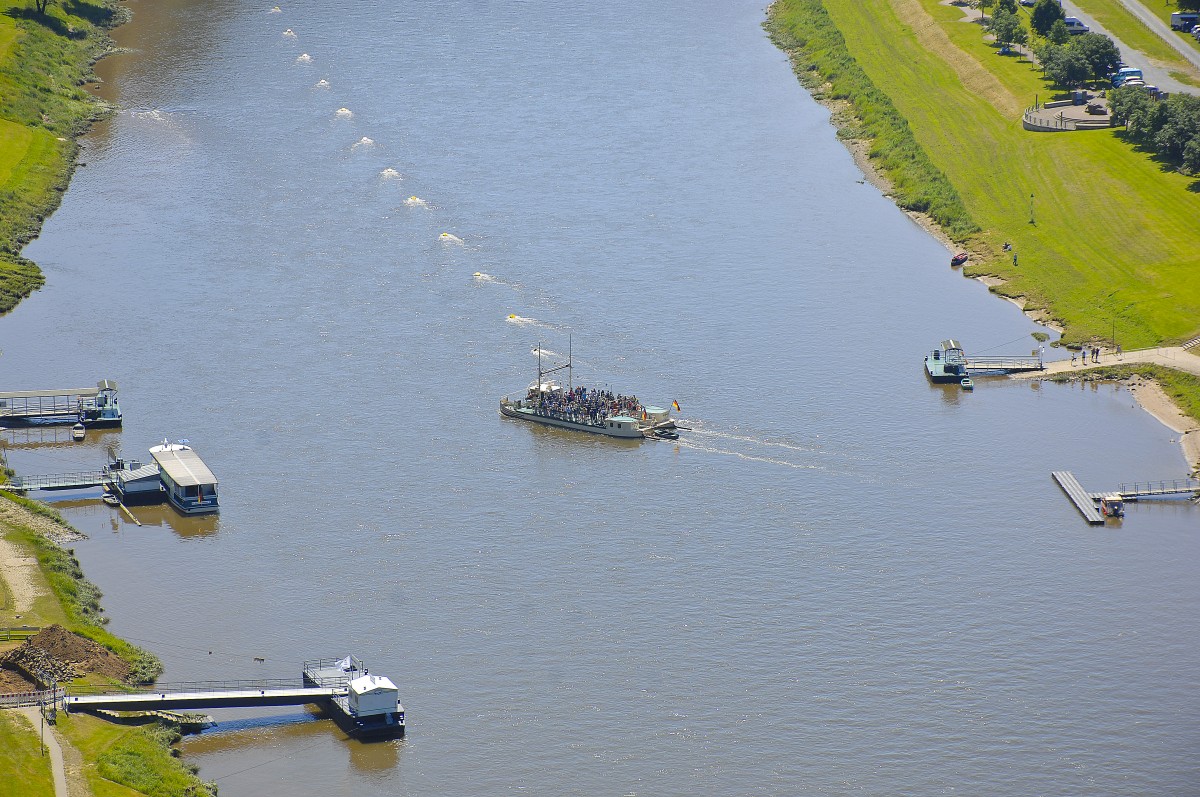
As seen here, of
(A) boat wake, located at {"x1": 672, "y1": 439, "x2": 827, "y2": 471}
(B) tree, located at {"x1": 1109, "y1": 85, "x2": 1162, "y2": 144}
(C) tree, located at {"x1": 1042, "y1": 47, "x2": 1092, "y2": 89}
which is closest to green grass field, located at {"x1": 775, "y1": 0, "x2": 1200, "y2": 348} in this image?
(B) tree, located at {"x1": 1109, "y1": 85, "x2": 1162, "y2": 144}

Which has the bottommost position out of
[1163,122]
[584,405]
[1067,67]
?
[584,405]

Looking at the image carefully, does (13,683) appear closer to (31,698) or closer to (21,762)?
(31,698)

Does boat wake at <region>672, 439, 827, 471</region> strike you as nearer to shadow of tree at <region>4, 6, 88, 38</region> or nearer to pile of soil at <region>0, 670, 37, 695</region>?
pile of soil at <region>0, 670, 37, 695</region>

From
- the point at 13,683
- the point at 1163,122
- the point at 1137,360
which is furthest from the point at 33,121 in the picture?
the point at 1137,360

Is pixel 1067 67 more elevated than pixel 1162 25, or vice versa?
pixel 1162 25

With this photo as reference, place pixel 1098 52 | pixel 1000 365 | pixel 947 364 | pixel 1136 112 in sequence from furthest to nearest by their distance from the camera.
Result: pixel 1098 52
pixel 1136 112
pixel 1000 365
pixel 947 364

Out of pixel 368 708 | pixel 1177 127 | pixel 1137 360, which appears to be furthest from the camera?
pixel 1177 127

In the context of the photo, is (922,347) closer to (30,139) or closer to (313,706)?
(313,706)

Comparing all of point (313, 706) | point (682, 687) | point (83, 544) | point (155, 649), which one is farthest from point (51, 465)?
point (682, 687)
